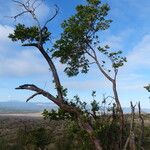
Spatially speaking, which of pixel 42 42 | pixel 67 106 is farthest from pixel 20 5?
pixel 67 106

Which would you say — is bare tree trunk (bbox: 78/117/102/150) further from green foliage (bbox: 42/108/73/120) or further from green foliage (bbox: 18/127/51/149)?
green foliage (bbox: 18/127/51/149)

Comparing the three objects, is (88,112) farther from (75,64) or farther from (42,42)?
(75,64)

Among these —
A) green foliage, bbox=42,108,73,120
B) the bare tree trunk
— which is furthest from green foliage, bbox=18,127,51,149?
the bare tree trunk

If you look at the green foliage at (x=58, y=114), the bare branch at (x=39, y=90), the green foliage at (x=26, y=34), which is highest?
the green foliage at (x=26, y=34)

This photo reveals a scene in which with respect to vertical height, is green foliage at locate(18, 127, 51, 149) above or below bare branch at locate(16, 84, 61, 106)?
below

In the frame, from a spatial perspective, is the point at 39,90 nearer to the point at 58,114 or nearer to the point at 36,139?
the point at 58,114

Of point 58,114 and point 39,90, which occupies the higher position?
point 39,90

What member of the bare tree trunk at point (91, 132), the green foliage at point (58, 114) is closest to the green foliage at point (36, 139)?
the green foliage at point (58, 114)

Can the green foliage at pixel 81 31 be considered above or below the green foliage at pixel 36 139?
above

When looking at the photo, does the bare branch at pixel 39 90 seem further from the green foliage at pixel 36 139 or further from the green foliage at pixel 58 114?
the green foliage at pixel 36 139

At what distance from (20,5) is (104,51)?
10186 millimetres

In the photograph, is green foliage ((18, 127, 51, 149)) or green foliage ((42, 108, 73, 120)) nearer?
green foliage ((42, 108, 73, 120))

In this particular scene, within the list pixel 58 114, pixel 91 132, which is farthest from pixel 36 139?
pixel 91 132

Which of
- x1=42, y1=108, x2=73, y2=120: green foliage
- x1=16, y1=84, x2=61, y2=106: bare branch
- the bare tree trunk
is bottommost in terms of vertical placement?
the bare tree trunk
